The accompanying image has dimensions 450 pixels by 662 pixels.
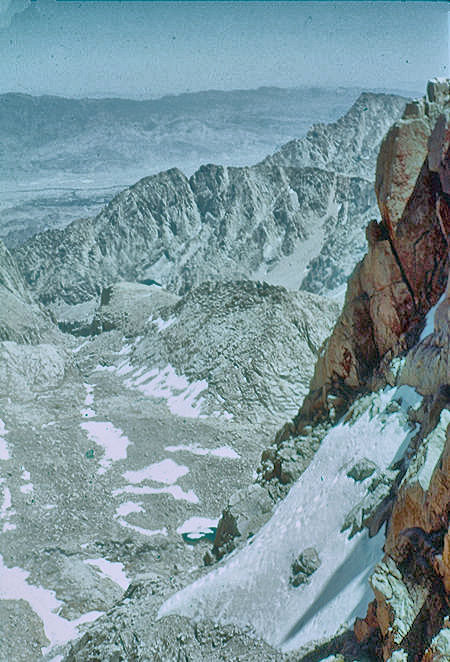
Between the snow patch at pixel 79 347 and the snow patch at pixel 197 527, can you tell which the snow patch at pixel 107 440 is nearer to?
the snow patch at pixel 197 527

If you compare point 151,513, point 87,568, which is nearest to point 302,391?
point 151,513

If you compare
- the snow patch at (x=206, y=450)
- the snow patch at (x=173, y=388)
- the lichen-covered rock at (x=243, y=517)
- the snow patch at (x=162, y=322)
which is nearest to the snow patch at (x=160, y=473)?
the snow patch at (x=206, y=450)

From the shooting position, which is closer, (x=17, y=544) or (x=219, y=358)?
(x=17, y=544)

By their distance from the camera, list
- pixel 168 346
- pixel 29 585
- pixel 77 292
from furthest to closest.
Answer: pixel 77 292 → pixel 168 346 → pixel 29 585

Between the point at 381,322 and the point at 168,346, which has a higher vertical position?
the point at 381,322

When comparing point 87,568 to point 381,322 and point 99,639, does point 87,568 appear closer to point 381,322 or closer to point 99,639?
point 99,639

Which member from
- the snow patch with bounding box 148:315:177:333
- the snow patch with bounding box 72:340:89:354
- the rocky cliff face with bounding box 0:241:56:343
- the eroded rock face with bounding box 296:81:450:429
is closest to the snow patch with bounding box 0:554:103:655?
the eroded rock face with bounding box 296:81:450:429

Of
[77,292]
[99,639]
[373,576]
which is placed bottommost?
[77,292]
